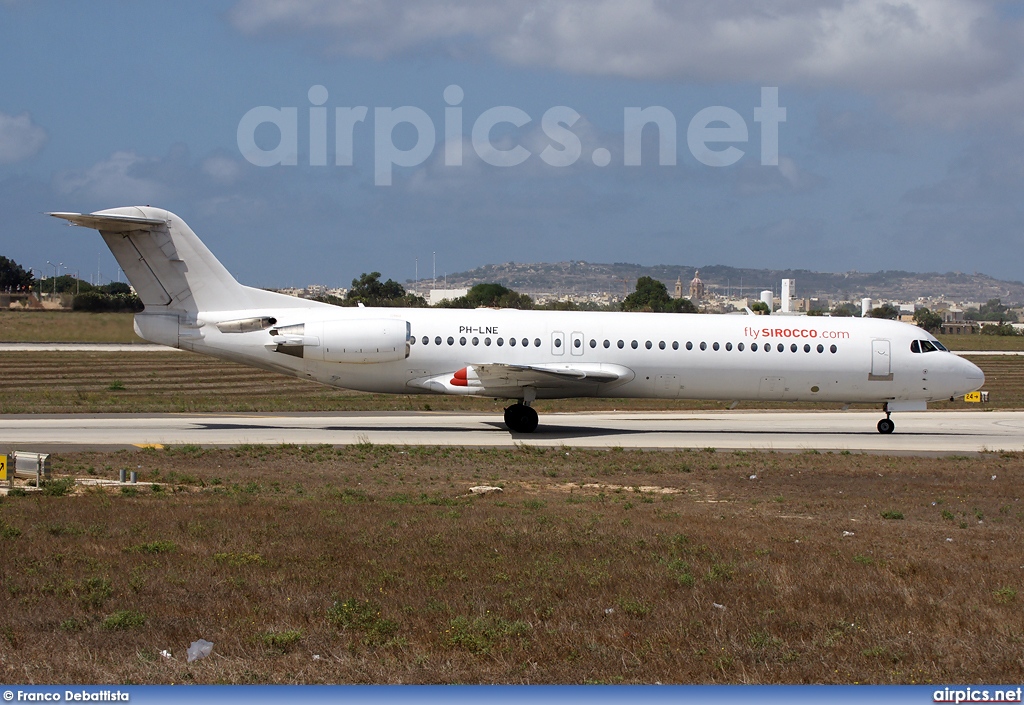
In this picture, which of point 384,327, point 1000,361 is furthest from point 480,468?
point 1000,361

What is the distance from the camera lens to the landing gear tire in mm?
29219

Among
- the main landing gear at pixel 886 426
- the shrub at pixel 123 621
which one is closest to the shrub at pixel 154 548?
the shrub at pixel 123 621

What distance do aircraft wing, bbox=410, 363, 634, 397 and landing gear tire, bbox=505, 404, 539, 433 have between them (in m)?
0.70

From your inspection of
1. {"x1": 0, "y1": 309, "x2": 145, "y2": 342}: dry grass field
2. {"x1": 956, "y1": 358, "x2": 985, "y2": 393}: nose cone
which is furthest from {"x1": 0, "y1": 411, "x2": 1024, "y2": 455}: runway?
{"x1": 0, "y1": 309, "x2": 145, "y2": 342}: dry grass field

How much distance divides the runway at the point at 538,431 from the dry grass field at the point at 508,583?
711 cm

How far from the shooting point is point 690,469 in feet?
72.1

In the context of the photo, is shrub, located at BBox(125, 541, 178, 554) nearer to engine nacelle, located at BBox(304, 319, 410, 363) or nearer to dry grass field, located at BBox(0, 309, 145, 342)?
engine nacelle, located at BBox(304, 319, 410, 363)

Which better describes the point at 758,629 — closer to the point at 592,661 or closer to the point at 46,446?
the point at 592,661

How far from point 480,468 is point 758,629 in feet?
41.0

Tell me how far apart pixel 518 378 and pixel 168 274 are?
10180 mm

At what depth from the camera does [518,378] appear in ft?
93.9

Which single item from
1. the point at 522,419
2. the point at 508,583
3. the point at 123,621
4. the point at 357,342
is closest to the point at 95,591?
the point at 123,621

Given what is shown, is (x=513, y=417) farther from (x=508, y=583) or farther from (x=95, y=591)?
(x=95, y=591)

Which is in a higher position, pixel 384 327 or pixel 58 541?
pixel 384 327
